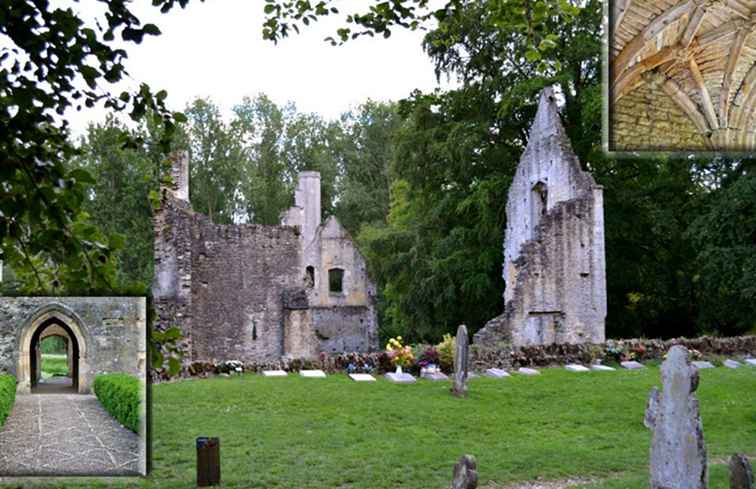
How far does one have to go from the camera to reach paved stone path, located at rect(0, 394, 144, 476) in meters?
4.14

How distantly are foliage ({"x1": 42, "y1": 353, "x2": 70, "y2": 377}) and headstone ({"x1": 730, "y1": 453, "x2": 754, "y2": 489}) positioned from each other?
5633 mm

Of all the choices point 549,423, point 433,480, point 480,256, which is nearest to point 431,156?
point 480,256

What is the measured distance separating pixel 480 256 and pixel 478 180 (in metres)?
3.42

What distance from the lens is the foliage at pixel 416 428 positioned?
905 centimetres

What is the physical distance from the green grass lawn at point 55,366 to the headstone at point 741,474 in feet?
18.5

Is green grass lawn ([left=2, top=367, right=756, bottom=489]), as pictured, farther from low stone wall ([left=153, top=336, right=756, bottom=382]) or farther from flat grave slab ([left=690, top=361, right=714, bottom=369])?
flat grave slab ([left=690, top=361, right=714, bottom=369])

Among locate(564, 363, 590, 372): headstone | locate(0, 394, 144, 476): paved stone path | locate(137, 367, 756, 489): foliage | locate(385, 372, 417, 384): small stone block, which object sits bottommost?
locate(137, 367, 756, 489): foliage

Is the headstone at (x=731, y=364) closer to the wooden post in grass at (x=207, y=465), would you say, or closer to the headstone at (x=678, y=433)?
the headstone at (x=678, y=433)

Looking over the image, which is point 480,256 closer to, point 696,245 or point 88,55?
point 696,245

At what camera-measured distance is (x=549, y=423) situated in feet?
41.7

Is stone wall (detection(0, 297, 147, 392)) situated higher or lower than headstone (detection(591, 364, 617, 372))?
higher

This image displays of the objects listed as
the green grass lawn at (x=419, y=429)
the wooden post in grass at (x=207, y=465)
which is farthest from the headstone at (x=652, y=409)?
the wooden post in grass at (x=207, y=465)

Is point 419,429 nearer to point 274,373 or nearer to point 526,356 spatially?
point 274,373

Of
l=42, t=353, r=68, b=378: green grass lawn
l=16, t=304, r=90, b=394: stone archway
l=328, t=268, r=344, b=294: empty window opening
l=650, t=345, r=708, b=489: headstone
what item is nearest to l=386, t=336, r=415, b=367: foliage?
l=650, t=345, r=708, b=489: headstone
